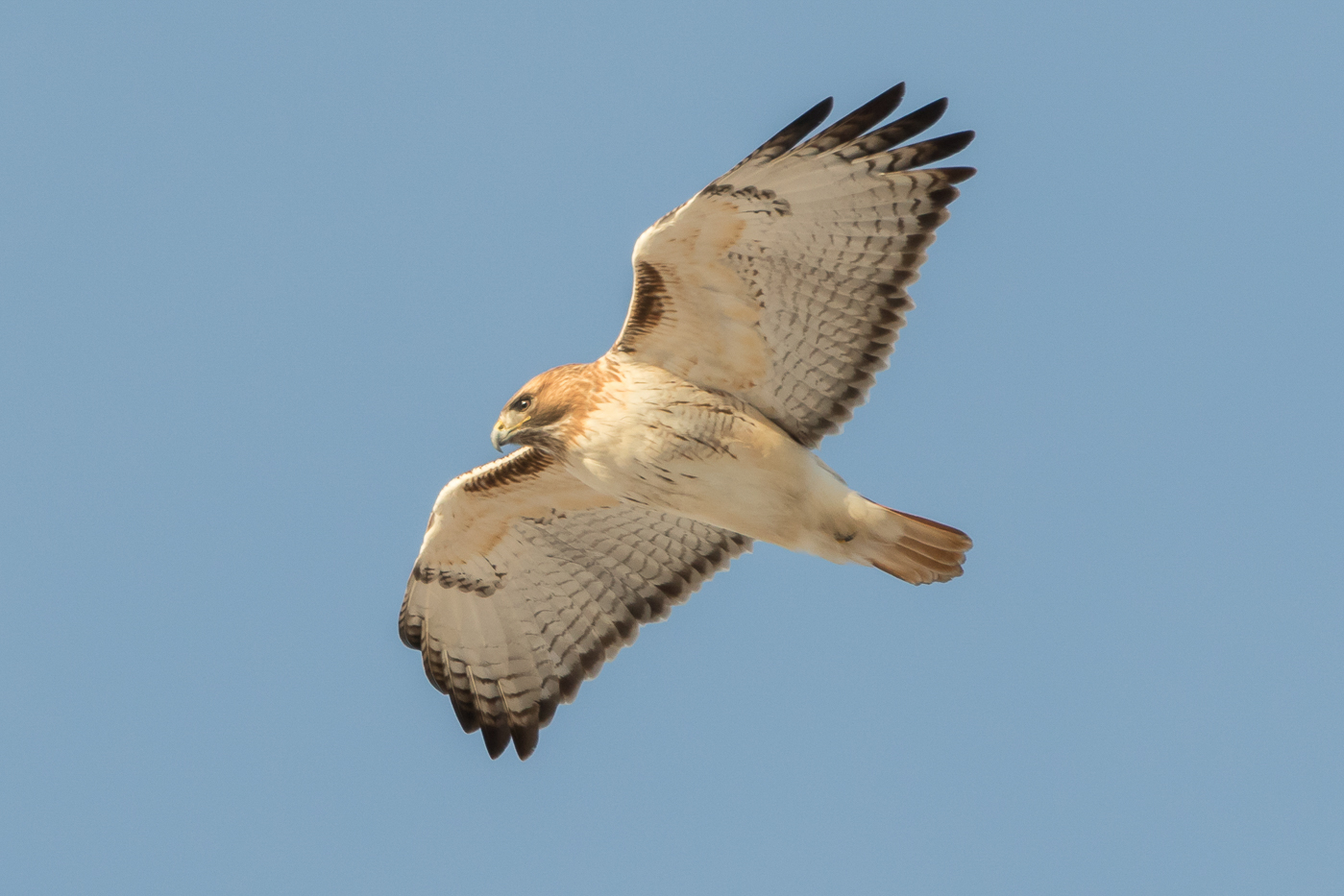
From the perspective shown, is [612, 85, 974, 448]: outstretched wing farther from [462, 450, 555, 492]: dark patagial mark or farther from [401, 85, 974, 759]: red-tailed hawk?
[462, 450, 555, 492]: dark patagial mark

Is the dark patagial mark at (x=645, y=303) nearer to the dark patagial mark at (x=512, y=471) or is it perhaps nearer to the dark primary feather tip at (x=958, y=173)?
the dark patagial mark at (x=512, y=471)

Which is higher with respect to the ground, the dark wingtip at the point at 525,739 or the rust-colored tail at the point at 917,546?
the rust-colored tail at the point at 917,546

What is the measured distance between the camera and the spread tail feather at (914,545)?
9164 mm

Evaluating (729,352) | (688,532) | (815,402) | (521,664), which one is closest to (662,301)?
(729,352)

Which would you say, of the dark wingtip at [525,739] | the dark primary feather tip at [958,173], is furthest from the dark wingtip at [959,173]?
the dark wingtip at [525,739]

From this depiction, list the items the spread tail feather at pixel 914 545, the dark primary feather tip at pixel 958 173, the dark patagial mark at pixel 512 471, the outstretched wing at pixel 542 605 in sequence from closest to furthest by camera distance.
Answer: the dark primary feather tip at pixel 958 173 → the spread tail feather at pixel 914 545 → the dark patagial mark at pixel 512 471 → the outstretched wing at pixel 542 605

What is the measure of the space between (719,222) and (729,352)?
89 cm

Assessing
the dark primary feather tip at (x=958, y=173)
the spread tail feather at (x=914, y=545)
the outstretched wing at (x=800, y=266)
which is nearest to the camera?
the outstretched wing at (x=800, y=266)

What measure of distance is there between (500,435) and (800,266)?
2005 mm

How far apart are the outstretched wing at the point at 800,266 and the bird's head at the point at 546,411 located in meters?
0.41

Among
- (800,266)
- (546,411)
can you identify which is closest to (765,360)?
(800,266)

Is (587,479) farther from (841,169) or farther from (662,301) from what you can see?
(841,169)

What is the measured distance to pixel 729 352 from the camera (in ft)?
31.0

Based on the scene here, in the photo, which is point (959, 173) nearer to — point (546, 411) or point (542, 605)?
point (546, 411)
